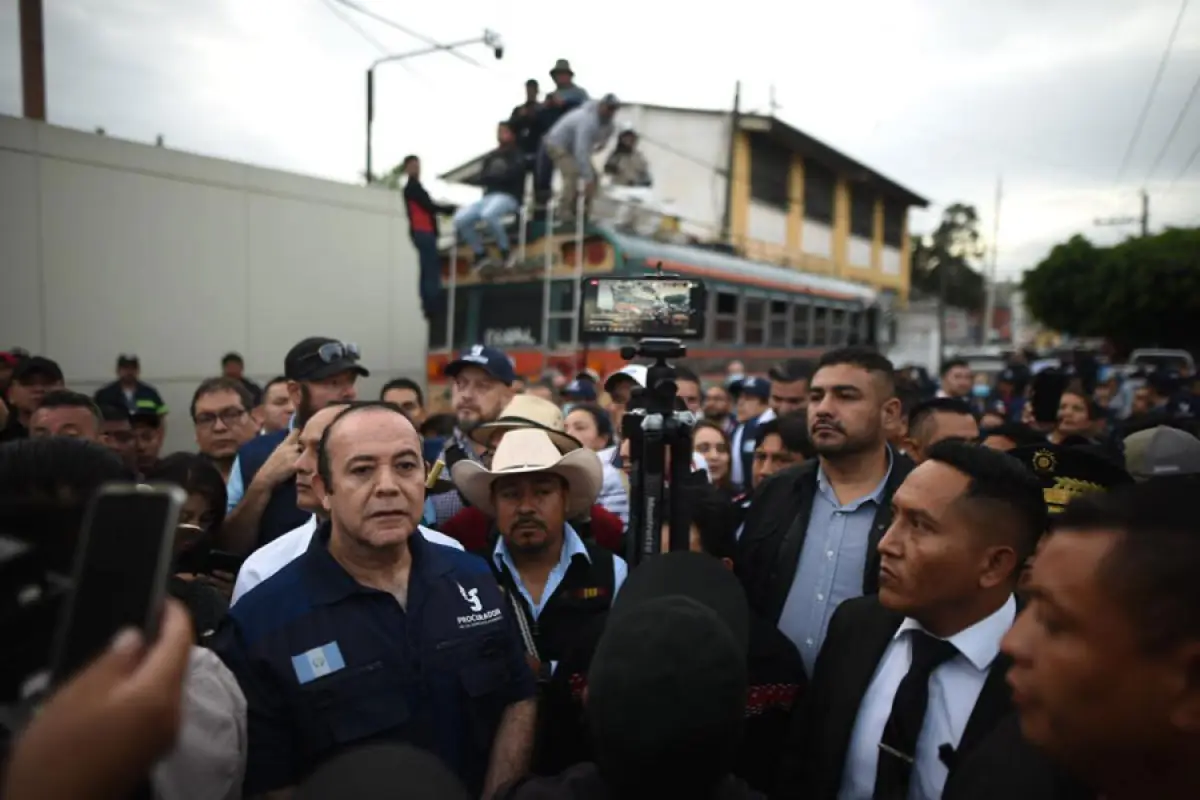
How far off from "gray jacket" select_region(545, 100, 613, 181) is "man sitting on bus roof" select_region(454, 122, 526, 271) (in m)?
0.56

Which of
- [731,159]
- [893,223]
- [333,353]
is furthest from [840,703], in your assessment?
[893,223]

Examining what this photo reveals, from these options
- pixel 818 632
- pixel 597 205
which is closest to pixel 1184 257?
pixel 597 205

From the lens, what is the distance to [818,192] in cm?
2659

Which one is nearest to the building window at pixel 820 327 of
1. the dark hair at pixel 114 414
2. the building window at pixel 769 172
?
the building window at pixel 769 172

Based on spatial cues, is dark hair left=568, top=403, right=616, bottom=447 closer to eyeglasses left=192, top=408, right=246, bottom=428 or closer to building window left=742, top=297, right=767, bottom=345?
eyeglasses left=192, top=408, right=246, bottom=428

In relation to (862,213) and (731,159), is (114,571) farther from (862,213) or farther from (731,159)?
(862,213)

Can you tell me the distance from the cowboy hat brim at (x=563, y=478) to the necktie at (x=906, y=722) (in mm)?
1340

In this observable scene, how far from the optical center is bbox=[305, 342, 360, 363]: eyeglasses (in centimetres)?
391

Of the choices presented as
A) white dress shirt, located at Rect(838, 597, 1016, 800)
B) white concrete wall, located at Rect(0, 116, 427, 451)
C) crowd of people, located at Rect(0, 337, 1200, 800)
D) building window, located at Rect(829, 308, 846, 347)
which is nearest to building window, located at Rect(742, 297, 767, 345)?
building window, located at Rect(829, 308, 846, 347)

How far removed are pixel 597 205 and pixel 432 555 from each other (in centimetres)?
863

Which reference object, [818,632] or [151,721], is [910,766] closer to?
[818,632]

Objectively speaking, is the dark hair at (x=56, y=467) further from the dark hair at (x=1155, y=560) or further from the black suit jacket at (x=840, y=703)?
the black suit jacket at (x=840, y=703)

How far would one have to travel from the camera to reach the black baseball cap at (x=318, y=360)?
3881mm

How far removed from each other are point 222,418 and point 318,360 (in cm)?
81
